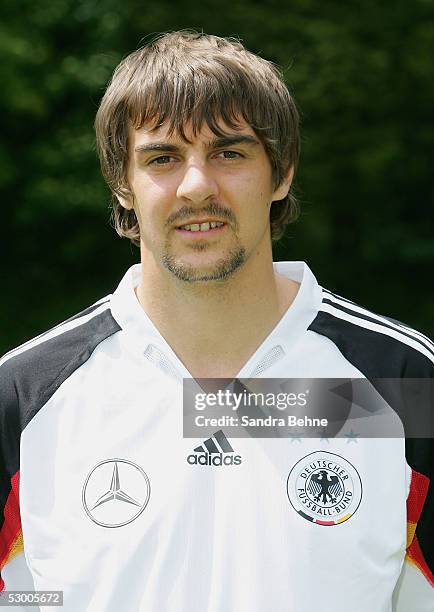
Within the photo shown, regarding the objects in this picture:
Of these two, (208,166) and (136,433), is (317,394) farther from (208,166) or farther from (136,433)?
(208,166)

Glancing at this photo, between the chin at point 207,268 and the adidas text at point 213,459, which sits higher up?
the chin at point 207,268

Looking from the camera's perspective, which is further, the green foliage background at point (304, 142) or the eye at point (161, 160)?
the green foliage background at point (304, 142)

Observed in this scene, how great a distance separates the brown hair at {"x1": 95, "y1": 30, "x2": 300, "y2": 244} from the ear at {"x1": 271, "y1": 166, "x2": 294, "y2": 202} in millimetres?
20

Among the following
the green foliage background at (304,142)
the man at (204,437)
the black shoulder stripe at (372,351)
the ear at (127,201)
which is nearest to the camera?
the man at (204,437)

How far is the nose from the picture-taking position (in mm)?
1912

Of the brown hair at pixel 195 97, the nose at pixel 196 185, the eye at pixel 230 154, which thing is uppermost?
the brown hair at pixel 195 97

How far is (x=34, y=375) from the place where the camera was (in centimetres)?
201

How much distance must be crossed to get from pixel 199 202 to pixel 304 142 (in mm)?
5944

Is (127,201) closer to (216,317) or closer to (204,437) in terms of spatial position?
(216,317)

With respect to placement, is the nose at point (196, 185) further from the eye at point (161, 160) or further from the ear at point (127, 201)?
the ear at point (127, 201)

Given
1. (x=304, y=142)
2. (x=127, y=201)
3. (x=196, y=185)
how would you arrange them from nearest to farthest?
→ 1. (x=196, y=185)
2. (x=127, y=201)
3. (x=304, y=142)

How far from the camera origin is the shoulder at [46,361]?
199cm

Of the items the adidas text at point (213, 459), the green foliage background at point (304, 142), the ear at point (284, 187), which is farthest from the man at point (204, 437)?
the green foliage background at point (304, 142)

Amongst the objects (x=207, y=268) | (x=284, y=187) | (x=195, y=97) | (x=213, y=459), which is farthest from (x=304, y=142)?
(x=213, y=459)
